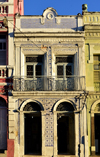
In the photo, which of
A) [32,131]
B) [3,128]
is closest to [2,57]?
[3,128]

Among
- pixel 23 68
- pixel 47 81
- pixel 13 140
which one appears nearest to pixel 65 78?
pixel 47 81

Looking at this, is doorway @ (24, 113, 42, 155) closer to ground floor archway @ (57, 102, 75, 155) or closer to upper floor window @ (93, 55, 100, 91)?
ground floor archway @ (57, 102, 75, 155)

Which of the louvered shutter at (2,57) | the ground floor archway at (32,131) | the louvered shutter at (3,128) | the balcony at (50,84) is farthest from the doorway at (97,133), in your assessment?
the louvered shutter at (2,57)

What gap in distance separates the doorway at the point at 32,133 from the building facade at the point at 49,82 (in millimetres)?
76

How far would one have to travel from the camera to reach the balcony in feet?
49.5

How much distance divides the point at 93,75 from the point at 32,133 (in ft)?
17.0

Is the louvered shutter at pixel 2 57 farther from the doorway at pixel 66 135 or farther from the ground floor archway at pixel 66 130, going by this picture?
the doorway at pixel 66 135

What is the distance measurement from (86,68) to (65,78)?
4.41 feet

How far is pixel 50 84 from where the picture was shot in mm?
15125

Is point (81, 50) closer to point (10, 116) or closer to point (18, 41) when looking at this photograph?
point (18, 41)

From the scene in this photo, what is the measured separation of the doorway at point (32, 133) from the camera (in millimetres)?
16250

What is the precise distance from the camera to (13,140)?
14.7 m

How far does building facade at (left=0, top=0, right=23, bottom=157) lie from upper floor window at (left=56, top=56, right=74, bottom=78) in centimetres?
275

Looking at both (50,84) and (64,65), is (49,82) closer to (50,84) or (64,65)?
(50,84)
